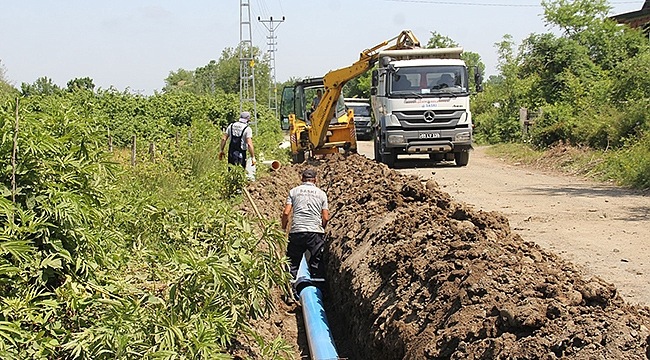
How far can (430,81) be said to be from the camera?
20.3 meters

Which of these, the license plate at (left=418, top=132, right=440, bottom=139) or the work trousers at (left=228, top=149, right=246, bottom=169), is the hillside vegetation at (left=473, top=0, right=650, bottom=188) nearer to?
the license plate at (left=418, top=132, right=440, bottom=139)

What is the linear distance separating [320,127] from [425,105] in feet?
9.67

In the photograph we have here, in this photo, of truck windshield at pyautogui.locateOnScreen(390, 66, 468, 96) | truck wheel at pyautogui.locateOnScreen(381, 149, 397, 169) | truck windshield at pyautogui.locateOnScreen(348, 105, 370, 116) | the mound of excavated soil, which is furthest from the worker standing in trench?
truck windshield at pyautogui.locateOnScreen(348, 105, 370, 116)

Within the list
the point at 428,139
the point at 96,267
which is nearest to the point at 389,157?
the point at 428,139

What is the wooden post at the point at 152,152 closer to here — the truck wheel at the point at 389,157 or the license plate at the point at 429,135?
the truck wheel at the point at 389,157

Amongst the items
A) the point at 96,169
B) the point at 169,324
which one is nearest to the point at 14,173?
the point at 96,169

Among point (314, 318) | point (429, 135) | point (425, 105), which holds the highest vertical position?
point (425, 105)

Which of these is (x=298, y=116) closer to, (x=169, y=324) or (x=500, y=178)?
(x=500, y=178)

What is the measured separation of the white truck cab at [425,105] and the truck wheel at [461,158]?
0.82 metres

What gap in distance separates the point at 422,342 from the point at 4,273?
2895mm

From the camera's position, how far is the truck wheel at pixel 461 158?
2130cm

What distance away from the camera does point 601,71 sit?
2978cm

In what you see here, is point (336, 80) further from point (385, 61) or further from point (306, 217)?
point (306, 217)

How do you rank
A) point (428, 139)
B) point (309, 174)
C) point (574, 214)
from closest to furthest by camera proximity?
point (309, 174) → point (574, 214) → point (428, 139)
